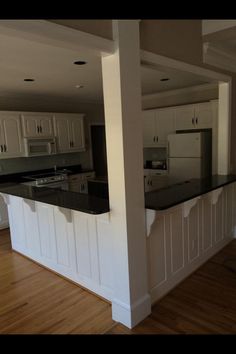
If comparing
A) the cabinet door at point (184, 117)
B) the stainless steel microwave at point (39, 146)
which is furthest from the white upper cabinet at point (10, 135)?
the cabinet door at point (184, 117)

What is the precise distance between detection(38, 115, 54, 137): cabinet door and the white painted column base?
13.1 feet

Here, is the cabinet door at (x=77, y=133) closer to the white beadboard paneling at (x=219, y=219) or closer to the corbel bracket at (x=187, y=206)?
the white beadboard paneling at (x=219, y=219)

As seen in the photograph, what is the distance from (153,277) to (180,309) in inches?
14.3

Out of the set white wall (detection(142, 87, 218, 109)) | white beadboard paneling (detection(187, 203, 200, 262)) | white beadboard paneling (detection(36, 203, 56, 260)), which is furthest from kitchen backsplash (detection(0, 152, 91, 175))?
white beadboard paneling (detection(187, 203, 200, 262))

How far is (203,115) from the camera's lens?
4.73 m

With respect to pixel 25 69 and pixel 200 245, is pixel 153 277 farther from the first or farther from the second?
pixel 25 69

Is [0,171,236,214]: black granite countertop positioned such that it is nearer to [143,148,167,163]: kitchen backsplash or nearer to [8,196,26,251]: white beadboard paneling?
[8,196,26,251]: white beadboard paneling

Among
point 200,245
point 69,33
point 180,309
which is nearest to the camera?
point 69,33

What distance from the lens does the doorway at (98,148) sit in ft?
22.7

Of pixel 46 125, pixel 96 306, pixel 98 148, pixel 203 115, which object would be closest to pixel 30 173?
pixel 46 125

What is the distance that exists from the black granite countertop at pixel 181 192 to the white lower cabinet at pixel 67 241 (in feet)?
1.58
